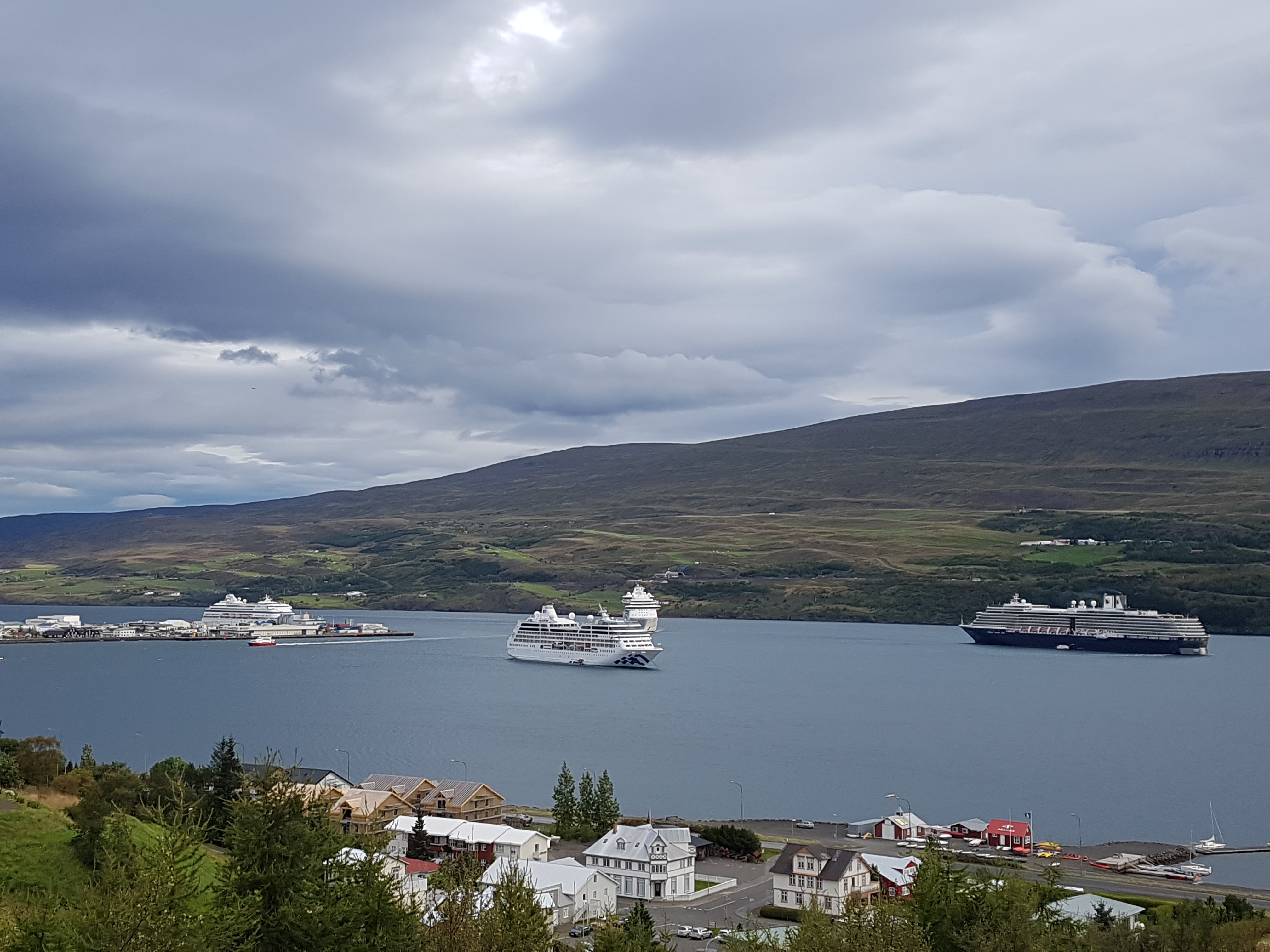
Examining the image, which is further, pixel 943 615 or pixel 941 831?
pixel 943 615

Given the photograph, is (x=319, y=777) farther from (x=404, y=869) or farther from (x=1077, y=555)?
(x=1077, y=555)

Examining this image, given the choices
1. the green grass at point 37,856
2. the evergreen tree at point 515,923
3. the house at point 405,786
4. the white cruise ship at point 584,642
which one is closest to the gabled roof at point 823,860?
the house at point 405,786

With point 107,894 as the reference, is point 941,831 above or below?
below

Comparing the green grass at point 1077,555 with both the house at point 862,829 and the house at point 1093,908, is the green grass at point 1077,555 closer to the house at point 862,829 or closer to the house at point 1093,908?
the house at point 862,829

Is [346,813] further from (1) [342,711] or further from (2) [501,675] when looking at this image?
(2) [501,675]

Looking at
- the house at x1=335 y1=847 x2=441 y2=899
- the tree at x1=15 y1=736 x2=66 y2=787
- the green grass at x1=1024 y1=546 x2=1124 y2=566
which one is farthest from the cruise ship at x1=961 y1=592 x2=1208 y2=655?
the tree at x1=15 y1=736 x2=66 y2=787

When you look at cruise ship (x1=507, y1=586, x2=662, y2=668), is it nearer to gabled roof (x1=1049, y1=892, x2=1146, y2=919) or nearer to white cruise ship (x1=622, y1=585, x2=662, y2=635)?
white cruise ship (x1=622, y1=585, x2=662, y2=635)

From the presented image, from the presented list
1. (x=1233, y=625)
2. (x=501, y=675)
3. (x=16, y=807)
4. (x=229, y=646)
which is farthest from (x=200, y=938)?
(x=1233, y=625)
